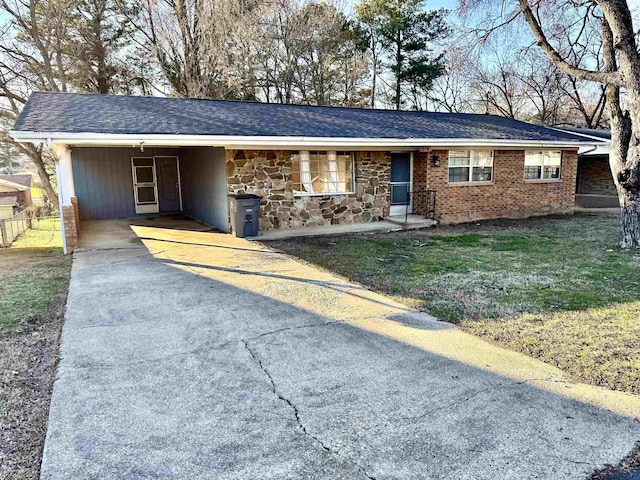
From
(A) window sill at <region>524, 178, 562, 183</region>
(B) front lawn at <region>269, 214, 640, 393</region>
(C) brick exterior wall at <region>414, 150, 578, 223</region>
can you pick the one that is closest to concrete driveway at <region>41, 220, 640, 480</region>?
(B) front lawn at <region>269, 214, 640, 393</region>

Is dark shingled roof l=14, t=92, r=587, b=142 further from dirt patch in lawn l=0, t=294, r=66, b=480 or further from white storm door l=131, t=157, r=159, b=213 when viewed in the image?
dirt patch in lawn l=0, t=294, r=66, b=480

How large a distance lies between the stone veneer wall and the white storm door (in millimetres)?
5563

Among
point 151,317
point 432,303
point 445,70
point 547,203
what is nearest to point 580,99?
point 445,70

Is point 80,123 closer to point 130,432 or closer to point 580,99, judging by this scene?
point 130,432

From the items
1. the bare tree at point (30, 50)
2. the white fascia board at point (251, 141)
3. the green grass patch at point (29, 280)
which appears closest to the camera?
the green grass patch at point (29, 280)

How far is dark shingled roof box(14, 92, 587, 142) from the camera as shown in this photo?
8.55 m

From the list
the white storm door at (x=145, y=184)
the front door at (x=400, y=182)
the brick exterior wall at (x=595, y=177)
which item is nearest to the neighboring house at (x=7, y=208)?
the white storm door at (x=145, y=184)

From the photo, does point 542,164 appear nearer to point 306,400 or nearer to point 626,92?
point 626,92

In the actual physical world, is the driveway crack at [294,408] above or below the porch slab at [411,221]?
below

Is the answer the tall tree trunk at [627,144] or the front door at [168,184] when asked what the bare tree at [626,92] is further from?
the front door at [168,184]

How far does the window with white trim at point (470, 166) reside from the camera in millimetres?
12477

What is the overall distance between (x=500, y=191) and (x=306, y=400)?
38.4 ft

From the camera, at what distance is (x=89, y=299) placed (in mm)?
5453

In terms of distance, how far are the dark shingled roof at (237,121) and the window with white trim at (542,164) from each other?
20.9 inches
